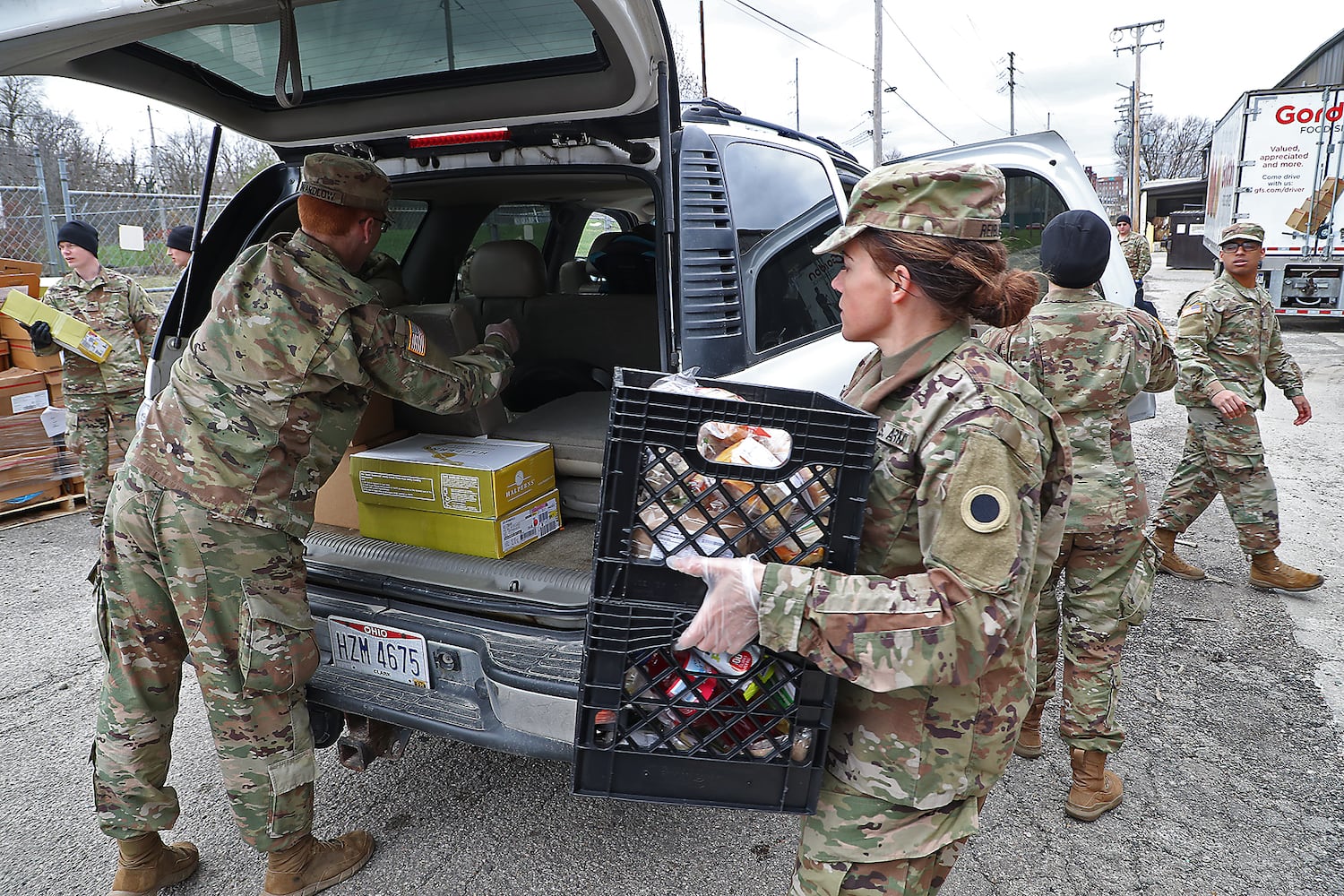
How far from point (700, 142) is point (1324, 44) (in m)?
21.4

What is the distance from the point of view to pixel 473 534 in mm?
2662

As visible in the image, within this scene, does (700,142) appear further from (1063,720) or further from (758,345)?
(1063,720)

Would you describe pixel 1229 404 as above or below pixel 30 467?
above

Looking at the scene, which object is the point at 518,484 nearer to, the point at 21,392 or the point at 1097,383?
the point at 1097,383

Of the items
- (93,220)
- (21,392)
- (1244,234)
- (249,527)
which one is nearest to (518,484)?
(249,527)

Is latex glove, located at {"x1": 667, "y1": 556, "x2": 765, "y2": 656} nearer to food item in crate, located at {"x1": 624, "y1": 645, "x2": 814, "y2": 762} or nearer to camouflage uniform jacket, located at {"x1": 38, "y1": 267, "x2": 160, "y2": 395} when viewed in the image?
food item in crate, located at {"x1": 624, "y1": 645, "x2": 814, "y2": 762}

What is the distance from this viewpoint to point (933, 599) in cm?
126

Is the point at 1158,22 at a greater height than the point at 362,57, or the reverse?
the point at 1158,22

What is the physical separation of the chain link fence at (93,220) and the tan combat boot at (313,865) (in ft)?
19.5

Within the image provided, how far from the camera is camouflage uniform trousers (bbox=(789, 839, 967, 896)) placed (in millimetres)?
1503

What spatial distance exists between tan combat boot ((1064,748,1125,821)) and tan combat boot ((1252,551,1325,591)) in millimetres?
2269

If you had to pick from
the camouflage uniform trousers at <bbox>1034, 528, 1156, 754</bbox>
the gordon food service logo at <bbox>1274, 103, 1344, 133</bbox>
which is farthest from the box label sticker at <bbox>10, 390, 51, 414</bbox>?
the gordon food service logo at <bbox>1274, 103, 1344, 133</bbox>

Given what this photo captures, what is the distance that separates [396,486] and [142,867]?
1287 mm

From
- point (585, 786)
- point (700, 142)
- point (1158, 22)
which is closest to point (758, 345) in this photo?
point (700, 142)
